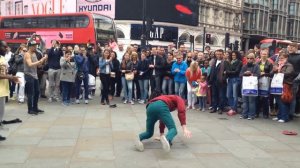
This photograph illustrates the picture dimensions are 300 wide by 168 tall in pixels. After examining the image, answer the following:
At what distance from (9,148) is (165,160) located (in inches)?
105

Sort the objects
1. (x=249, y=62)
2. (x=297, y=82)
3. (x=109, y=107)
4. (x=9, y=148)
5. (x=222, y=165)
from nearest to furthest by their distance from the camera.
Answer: (x=222, y=165) < (x=9, y=148) < (x=297, y=82) < (x=249, y=62) < (x=109, y=107)

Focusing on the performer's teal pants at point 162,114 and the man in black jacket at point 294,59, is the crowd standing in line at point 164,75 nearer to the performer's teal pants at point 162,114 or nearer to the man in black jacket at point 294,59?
the man in black jacket at point 294,59

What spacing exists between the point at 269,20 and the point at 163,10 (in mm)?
27010

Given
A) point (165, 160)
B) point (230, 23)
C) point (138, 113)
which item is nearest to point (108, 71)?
point (138, 113)

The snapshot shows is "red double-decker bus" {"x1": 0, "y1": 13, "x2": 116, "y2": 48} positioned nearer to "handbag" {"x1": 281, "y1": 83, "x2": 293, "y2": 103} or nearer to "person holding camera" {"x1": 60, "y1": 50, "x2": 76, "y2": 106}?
"person holding camera" {"x1": 60, "y1": 50, "x2": 76, "y2": 106}

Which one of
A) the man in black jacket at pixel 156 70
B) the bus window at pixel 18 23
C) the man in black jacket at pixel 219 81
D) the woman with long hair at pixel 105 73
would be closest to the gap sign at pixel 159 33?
the bus window at pixel 18 23

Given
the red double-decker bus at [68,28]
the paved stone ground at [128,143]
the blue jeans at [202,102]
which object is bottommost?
the paved stone ground at [128,143]

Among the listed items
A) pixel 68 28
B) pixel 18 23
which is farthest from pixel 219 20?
pixel 68 28

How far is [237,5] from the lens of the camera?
200 ft

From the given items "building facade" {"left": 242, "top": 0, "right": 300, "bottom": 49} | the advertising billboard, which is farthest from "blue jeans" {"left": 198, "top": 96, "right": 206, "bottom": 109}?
"building facade" {"left": 242, "top": 0, "right": 300, "bottom": 49}

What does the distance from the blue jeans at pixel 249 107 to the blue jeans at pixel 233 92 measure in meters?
0.45

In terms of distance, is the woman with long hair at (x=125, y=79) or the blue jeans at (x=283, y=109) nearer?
the blue jeans at (x=283, y=109)

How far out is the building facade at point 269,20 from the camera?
204 feet

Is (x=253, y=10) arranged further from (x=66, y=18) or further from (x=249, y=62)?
(x=249, y=62)
